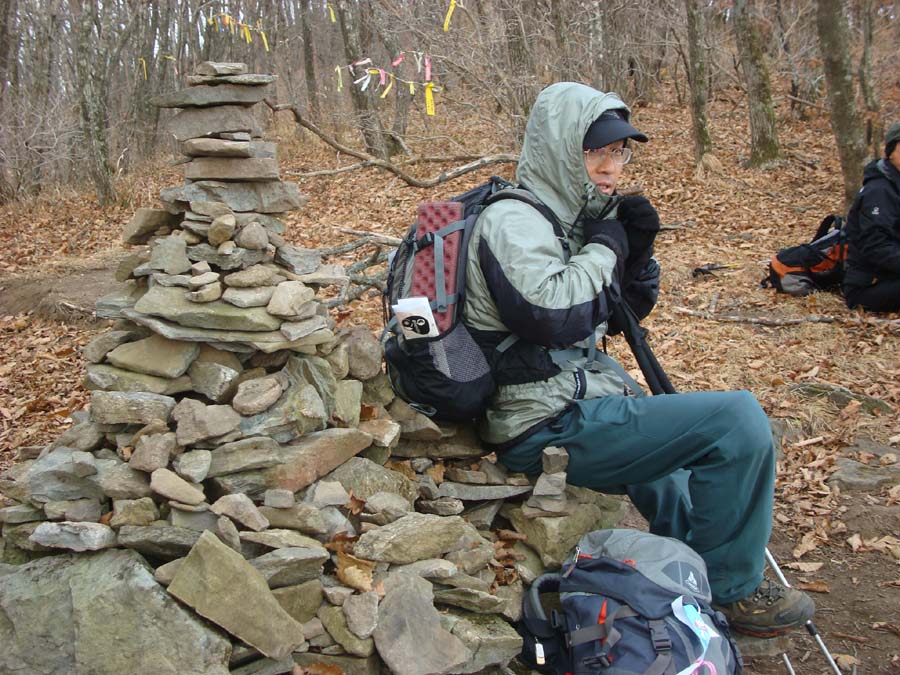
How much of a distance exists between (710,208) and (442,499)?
8743 millimetres

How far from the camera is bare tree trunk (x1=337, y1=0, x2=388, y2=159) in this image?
14328 mm

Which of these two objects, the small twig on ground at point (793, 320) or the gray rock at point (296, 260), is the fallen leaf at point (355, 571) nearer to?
the gray rock at point (296, 260)

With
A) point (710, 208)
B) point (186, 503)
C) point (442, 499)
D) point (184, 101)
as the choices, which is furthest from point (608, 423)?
point (710, 208)

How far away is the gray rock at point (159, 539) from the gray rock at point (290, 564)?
233 mm

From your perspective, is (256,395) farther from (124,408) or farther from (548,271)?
(548,271)

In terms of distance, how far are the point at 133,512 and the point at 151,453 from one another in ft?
0.73

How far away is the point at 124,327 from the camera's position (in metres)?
3.46

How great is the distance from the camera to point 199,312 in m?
Answer: 3.18

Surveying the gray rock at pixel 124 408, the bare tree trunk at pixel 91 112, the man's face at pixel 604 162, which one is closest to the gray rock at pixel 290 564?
the gray rock at pixel 124 408

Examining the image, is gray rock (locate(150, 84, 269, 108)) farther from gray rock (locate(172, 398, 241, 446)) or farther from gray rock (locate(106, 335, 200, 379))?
gray rock (locate(172, 398, 241, 446))

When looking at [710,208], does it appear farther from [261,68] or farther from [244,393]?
[261,68]

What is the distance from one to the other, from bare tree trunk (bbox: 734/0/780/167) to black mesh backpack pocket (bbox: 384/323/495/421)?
1065cm

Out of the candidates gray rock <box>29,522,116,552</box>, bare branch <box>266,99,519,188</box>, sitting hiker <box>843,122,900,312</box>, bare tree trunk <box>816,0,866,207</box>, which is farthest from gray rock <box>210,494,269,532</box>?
bare tree trunk <box>816,0,866,207</box>

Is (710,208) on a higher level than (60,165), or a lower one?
lower
